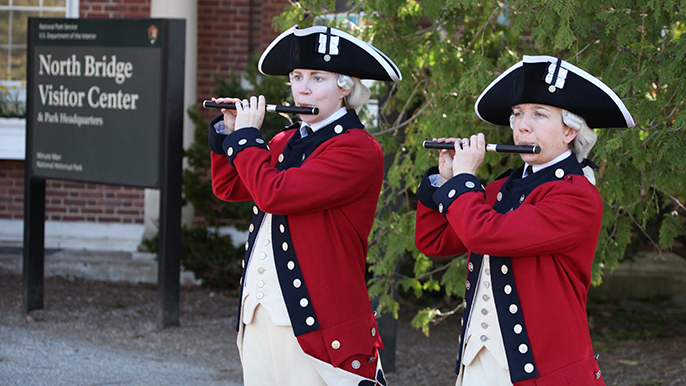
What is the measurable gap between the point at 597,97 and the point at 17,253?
20.4ft

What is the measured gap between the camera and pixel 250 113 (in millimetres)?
2393

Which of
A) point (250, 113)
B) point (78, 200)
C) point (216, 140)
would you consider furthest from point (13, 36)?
point (250, 113)

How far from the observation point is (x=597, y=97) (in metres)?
2.10

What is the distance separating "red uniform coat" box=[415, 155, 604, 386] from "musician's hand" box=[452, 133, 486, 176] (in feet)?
0.11

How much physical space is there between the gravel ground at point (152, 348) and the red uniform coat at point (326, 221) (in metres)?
2.06

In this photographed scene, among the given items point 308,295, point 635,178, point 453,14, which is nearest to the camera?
point 308,295

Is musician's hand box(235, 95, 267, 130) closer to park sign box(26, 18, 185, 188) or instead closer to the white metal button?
the white metal button

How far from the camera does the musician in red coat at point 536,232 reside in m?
2.04

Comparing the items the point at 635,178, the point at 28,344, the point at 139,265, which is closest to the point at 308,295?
the point at 635,178

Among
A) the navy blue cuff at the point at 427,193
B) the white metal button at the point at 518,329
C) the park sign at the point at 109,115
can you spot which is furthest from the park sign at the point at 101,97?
the white metal button at the point at 518,329

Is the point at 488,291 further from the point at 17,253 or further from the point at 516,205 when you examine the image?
the point at 17,253

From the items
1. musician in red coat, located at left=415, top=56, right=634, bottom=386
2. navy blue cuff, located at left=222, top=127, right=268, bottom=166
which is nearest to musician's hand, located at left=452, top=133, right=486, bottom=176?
musician in red coat, located at left=415, top=56, right=634, bottom=386

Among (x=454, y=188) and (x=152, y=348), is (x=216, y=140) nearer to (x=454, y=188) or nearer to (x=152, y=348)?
Result: (x=454, y=188)

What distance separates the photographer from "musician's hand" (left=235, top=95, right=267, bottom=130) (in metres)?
2.39
